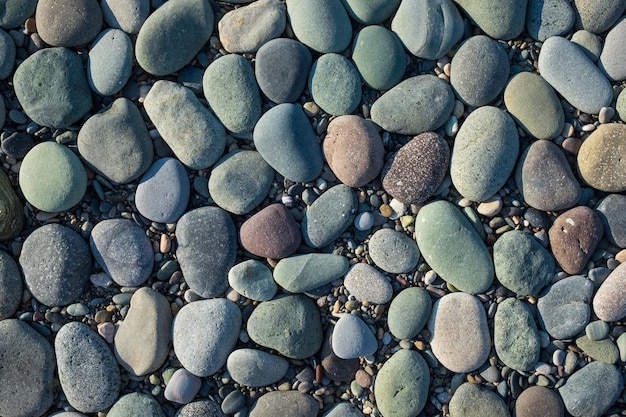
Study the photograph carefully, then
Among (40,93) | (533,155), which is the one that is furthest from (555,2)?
(40,93)

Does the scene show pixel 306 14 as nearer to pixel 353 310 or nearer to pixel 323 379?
pixel 353 310

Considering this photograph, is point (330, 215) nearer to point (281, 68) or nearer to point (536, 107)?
point (281, 68)

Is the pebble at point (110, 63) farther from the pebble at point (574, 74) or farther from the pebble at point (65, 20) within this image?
the pebble at point (574, 74)

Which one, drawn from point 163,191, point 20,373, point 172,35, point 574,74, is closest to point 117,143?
point 163,191

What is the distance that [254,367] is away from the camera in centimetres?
168

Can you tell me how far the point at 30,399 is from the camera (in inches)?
66.4

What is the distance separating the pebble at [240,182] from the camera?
5.58ft

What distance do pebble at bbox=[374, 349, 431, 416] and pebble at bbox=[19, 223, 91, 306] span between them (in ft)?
3.18

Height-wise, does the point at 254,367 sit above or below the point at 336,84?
below

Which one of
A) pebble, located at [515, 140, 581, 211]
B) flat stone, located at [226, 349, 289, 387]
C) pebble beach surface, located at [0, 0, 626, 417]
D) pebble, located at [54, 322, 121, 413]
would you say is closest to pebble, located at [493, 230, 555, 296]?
pebble beach surface, located at [0, 0, 626, 417]

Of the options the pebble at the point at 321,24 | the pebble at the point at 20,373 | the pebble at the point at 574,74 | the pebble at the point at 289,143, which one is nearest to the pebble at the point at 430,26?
the pebble at the point at 321,24

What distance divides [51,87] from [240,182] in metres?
0.63

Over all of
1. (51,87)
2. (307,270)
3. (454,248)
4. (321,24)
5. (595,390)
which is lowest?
(595,390)

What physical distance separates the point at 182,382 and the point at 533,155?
1.25 m
